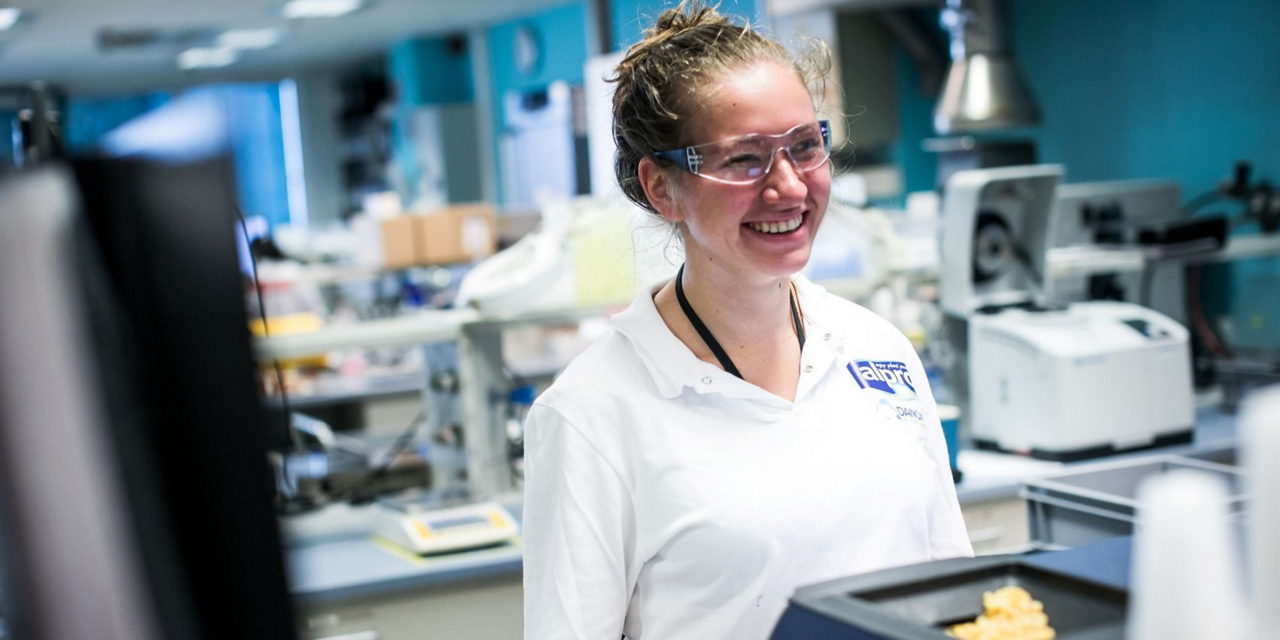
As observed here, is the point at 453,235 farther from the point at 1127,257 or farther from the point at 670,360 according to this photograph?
the point at 670,360

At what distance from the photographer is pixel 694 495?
1.37 meters

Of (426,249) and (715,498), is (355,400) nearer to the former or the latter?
(426,249)

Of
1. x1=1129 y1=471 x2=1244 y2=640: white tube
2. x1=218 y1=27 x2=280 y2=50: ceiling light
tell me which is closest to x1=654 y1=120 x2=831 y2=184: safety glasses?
x1=1129 y1=471 x2=1244 y2=640: white tube

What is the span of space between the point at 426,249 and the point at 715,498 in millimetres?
4317

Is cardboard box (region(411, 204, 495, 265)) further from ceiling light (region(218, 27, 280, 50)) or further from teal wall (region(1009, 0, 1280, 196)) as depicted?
ceiling light (region(218, 27, 280, 50))

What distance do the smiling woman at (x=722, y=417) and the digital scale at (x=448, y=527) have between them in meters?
1.22

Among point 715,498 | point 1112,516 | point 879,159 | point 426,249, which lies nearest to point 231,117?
point 715,498

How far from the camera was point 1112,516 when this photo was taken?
239 centimetres

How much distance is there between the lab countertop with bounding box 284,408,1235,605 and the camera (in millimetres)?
2496

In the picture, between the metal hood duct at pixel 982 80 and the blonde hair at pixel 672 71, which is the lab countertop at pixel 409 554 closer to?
the blonde hair at pixel 672 71

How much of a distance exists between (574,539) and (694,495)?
0.46 feet

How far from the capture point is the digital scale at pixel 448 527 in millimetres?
2617

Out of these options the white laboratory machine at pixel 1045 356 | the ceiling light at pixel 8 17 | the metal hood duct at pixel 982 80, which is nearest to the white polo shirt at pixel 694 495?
the white laboratory machine at pixel 1045 356

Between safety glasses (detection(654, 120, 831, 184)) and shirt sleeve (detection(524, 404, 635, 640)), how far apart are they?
332mm
